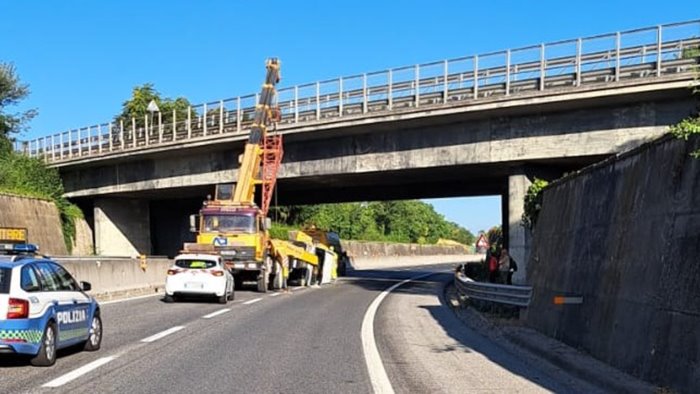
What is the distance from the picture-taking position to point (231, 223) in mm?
28906

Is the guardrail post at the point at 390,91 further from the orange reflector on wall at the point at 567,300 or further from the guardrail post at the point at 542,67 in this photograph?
the orange reflector on wall at the point at 567,300

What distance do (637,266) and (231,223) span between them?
20.9 m

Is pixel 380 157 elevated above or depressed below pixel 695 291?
above

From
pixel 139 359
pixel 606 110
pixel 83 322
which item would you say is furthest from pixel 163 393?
pixel 606 110

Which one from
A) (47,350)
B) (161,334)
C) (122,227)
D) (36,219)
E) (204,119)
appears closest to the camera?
(47,350)

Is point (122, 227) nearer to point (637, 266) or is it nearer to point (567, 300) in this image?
point (567, 300)

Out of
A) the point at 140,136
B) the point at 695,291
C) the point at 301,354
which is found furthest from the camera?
the point at 140,136

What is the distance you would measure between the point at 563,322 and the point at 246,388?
578cm

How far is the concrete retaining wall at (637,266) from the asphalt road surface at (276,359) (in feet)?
2.99

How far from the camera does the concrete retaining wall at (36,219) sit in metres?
43.0

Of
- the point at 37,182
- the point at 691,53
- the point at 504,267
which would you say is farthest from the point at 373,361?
the point at 37,182

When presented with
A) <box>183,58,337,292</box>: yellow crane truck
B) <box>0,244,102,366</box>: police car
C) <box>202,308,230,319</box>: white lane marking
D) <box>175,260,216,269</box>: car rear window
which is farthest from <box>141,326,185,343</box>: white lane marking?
<box>183,58,337,292</box>: yellow crane truck

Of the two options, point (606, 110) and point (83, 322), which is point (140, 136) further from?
point (83, 322)

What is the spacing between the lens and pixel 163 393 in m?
8.38
